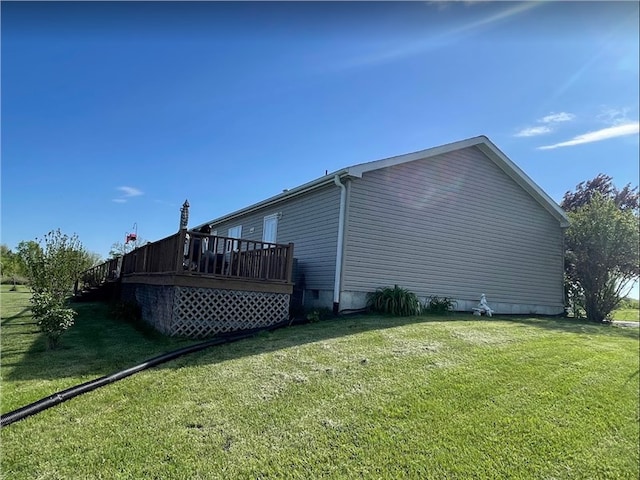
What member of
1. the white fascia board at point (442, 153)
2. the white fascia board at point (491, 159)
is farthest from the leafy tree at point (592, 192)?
the white fascia board at point (442, 153)

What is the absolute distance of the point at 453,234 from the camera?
12000mm

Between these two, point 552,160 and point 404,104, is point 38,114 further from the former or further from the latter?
point 552,160

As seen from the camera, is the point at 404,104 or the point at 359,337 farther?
the point at 404,104

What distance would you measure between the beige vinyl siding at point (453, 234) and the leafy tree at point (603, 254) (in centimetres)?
73

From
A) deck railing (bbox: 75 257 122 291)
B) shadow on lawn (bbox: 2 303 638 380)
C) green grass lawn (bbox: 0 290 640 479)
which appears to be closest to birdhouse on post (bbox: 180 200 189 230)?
shadow on lawn (bbox: 2 303 638 380)

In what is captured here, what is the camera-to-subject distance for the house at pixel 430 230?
33.6 ft

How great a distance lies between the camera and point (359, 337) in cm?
695

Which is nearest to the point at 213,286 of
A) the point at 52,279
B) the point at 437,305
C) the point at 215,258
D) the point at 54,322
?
the point at 215,258

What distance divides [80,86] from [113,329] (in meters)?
6.91

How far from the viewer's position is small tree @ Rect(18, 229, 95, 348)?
6.85 metres

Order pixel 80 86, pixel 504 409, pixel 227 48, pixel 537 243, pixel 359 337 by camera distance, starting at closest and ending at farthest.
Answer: pixel 504 409 → pixel 359 337 → pixel 227 48 → pixel 80 86 → pixel 537 243

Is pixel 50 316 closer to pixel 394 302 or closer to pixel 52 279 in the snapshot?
pixel 52 279

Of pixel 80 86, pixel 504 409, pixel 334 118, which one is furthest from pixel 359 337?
pixel 80 86

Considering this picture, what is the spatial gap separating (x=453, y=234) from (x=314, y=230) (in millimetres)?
4266
